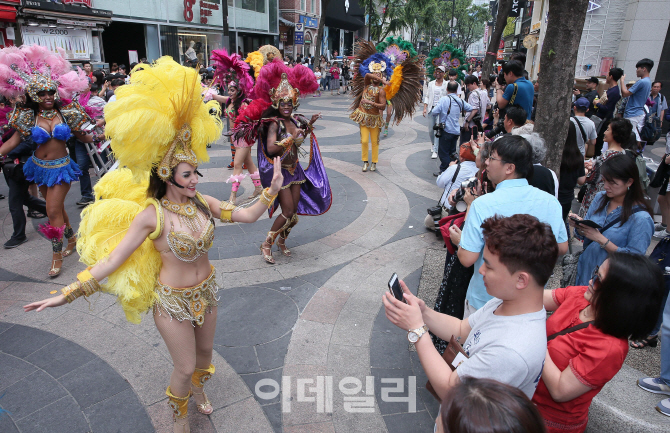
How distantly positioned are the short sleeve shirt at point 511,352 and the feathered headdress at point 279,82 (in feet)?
12.4

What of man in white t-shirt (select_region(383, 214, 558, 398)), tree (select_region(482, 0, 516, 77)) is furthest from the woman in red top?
tree (select_region(482, 0, 516, 77))

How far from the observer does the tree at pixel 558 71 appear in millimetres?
4379

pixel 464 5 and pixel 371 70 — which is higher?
pixel 464 5

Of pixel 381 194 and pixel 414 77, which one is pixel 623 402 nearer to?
pixel 381 194

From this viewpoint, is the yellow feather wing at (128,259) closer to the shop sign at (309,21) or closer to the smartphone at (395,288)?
the smartphone at (395,288)

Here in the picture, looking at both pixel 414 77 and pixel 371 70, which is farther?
pixel 414 77

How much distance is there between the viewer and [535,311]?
63.9 inches

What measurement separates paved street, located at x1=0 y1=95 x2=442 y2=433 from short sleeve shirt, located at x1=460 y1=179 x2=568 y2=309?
102 centimetres

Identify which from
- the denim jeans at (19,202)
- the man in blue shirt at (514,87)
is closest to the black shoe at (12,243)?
the denim jeans at (19,202)

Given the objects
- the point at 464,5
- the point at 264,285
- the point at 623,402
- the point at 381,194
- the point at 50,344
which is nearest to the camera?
the point at 623,402

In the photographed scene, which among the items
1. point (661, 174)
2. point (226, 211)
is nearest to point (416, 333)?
point (226, 211)

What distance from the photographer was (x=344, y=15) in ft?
139

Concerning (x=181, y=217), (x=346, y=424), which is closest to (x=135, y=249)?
(x=181, y=217)

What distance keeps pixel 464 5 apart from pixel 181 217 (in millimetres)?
68621
